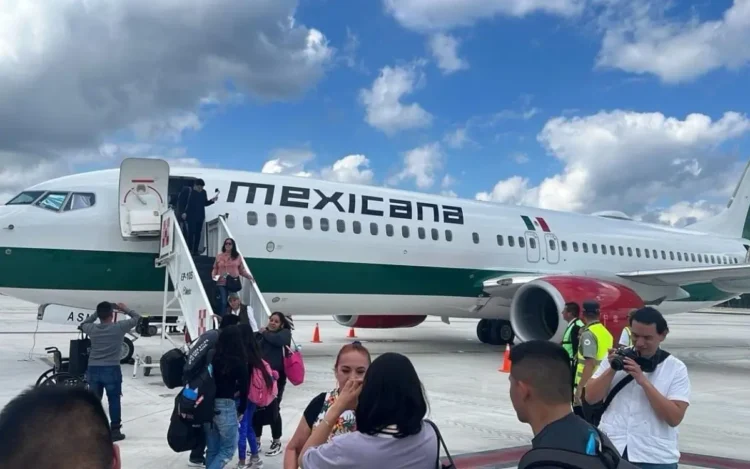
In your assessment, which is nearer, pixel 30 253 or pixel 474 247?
pixel 30 253

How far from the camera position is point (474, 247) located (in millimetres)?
13883

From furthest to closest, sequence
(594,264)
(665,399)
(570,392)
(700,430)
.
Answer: (594,264) → (700,430) → (665,399) → (570,392)

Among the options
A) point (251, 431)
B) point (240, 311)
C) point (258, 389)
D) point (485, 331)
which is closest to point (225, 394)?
point (258, 389)

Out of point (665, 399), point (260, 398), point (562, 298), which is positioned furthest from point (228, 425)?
point (562, 298)

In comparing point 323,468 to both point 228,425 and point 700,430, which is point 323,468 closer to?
point 228,425

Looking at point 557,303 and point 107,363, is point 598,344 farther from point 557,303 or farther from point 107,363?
point 557,303

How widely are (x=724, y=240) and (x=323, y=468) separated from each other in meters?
22.1

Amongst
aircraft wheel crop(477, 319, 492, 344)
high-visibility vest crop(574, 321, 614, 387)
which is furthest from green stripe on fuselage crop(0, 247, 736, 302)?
high-visibility vest crop(574, 321, 614, 387)

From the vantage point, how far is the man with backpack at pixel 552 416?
69.2 inches

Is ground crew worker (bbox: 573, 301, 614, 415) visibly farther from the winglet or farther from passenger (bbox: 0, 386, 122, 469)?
the winglet

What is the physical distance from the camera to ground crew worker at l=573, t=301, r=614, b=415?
4.99 m

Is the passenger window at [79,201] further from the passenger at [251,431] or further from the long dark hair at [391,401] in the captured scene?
the long dark hair at [391,401]

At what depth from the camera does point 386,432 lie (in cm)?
219

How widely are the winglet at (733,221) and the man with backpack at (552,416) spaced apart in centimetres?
2306
